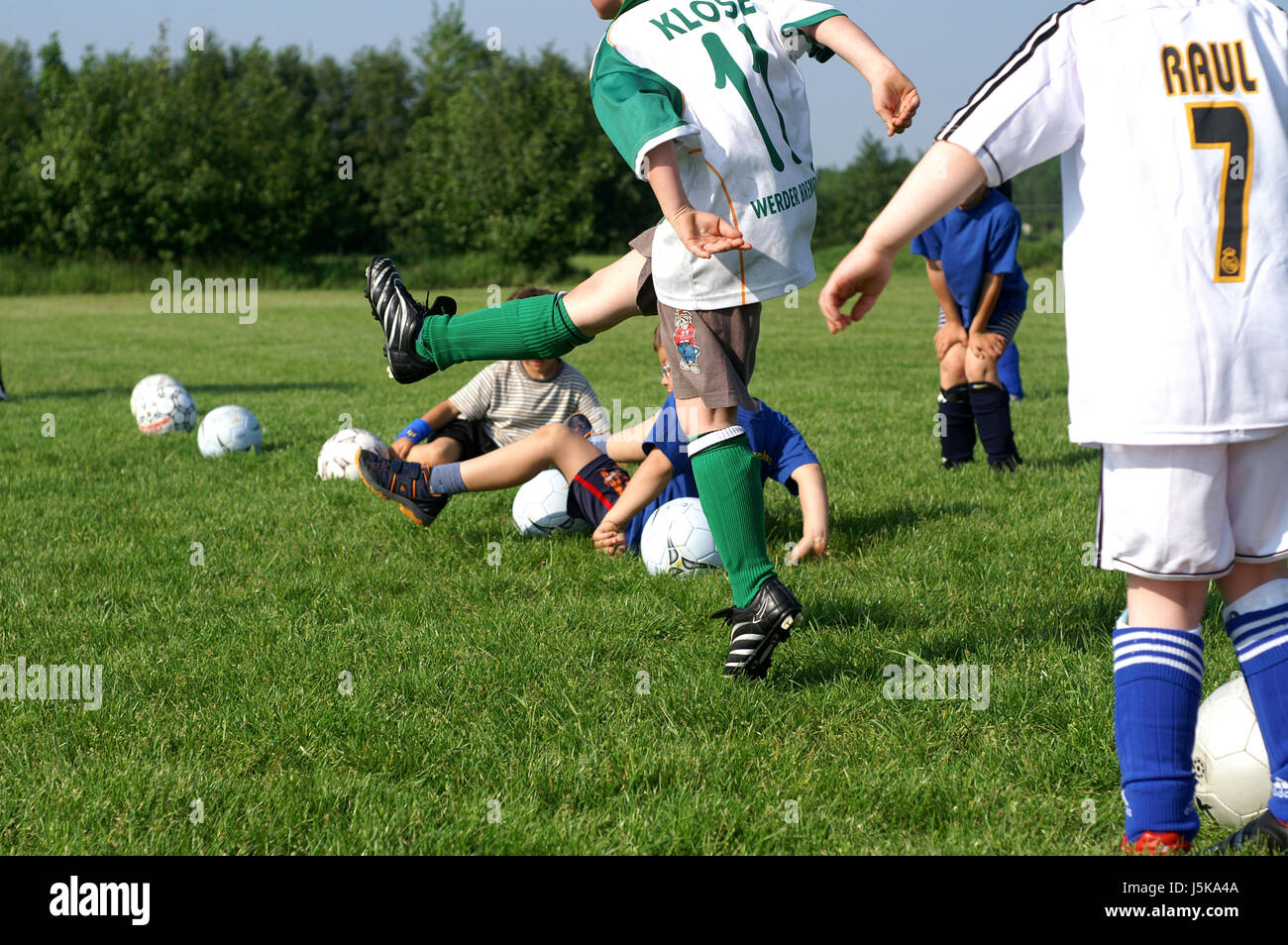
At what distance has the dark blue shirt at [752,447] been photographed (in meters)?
5.03

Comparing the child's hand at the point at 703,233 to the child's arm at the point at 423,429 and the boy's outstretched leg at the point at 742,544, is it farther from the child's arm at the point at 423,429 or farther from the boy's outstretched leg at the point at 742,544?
the child's arm at the point at 423,429

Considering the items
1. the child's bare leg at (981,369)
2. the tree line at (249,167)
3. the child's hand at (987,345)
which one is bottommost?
the child's bare leg at (981,369)

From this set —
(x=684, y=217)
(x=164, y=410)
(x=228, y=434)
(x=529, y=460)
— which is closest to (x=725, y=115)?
(x=684, y=217)

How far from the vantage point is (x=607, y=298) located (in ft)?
11.1

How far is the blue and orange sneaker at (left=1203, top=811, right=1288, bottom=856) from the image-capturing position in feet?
7.61

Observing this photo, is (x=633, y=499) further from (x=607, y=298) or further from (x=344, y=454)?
(x=344, y=454)

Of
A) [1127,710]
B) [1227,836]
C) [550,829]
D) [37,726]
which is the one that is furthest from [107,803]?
[1227,836]

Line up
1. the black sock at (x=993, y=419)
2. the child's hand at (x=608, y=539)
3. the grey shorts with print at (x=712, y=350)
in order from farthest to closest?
the black sock at (x=993, y=419)
the child's hand at (x=608, y=539)
the grey shorts with print at (x=712, y=350)

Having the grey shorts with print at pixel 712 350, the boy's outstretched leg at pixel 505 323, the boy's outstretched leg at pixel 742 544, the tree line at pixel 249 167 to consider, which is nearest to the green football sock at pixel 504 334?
the boy's outstretched leg at pixel 505 323

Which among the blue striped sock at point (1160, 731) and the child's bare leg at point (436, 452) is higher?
the child's bare leg at point (436, 452)

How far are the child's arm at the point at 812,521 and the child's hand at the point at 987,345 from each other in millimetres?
2487

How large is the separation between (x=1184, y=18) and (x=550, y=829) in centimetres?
202

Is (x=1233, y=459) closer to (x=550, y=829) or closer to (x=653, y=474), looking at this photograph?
(x=550, y=829)
